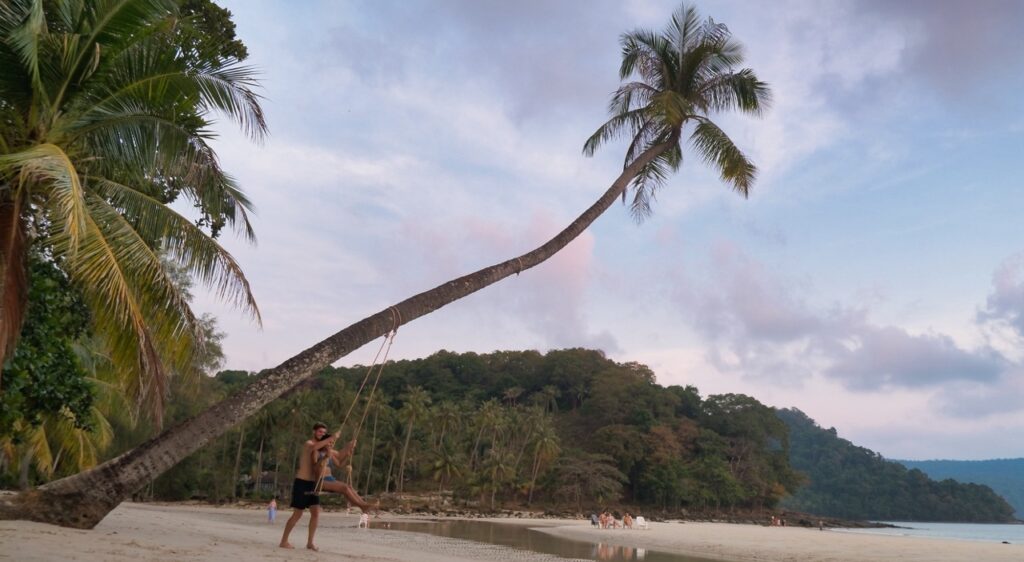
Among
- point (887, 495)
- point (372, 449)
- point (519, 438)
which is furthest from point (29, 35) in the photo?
point (887, 495)

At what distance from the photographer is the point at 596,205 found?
1234 centimetres

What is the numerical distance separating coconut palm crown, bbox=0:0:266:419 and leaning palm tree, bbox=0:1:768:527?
0.79m

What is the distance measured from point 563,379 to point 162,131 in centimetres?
9527

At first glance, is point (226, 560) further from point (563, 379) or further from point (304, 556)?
point (563, 379)

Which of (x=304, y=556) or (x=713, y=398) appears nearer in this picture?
(x=304, y=556)

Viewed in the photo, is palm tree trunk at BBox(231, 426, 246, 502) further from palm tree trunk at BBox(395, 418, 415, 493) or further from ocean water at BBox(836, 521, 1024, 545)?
ocean water at BBox(836, 521, 1024, 545)

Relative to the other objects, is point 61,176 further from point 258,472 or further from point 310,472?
point 258,472

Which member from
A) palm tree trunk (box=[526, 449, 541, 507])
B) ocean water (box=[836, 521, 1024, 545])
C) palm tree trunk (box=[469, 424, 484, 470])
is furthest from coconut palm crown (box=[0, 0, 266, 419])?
palm tree trunk (box=[526, 449, 541, 507])

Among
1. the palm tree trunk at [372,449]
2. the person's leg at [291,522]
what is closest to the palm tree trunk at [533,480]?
the palm tree trunk at [372,449]

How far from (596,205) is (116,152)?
22.7ft

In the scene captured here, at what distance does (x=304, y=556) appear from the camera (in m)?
9.20

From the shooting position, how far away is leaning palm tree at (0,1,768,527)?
26.6 feet

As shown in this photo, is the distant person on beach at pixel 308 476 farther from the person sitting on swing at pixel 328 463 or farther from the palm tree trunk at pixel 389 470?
the palm tree trunk at pixel 389 470

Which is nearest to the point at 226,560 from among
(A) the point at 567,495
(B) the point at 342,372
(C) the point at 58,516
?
(C) the point at 58,516
